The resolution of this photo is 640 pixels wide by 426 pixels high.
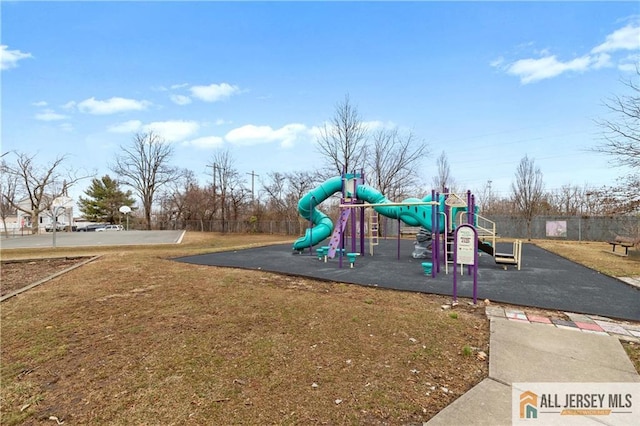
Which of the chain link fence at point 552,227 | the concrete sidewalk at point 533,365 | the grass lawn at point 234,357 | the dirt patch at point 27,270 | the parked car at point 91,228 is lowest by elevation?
the parked car at point 91,228

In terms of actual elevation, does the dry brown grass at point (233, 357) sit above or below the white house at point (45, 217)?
below

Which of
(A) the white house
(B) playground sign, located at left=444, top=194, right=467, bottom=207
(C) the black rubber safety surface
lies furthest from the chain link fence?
(A) the white house

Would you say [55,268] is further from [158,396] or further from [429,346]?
[429,346]

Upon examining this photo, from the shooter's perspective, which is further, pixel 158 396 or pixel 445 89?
pixel 445 89

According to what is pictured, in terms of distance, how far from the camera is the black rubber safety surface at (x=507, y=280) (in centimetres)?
569

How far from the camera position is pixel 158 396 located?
2.66 metres

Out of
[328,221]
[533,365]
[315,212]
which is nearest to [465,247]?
[533,365]

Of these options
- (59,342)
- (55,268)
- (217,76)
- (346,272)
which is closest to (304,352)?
(59,342)

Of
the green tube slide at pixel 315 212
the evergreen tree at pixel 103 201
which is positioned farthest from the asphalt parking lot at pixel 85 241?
the evergreen tree at pixel 103 201

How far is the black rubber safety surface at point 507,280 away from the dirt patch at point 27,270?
12.2ft

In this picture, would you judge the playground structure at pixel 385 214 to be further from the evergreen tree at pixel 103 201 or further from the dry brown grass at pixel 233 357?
the evergreen tree at pixel 103 201

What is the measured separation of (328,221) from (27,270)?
34.8 feet

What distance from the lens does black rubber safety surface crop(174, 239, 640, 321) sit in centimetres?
569

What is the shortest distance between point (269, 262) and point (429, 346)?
26.4 ft
